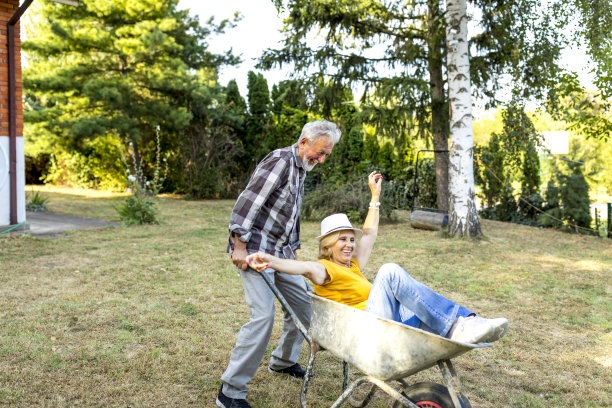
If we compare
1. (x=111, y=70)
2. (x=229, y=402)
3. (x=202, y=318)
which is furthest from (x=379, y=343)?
(x=111, y=70)

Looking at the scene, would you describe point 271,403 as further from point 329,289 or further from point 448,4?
point 448,4

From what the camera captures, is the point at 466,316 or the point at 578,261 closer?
the point at 466,316

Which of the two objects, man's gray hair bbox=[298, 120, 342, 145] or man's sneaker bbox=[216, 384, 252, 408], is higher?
man's gray hair bbox=[298, 120, 342, 145]

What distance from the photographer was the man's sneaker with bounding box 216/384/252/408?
2756 millimetres

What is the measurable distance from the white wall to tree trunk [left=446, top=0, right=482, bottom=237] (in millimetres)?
6367

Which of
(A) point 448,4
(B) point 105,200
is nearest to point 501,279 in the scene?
(A) point 448,4

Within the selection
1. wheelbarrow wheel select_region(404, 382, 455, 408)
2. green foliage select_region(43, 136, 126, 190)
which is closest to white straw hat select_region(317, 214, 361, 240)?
wheelbarrow wheel select_region(404, 382, 455, 408)

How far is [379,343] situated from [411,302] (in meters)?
0.30

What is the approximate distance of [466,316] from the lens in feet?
7.82

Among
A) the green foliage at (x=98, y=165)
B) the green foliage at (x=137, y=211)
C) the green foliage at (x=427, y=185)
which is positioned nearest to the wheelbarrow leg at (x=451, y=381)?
the green foliage at (x=137, y=211)

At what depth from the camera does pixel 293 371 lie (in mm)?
3312

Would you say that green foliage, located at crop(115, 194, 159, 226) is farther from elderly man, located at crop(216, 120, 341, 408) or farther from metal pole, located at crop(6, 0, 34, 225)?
elderly man, located at crop(216, 120, 341, 408)

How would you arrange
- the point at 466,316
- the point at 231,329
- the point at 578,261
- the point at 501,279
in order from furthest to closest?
the point at 578,261 < the point at 501,279 < the point at 231,329 < the point at 466,316

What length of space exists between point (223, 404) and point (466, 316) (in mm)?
1337
